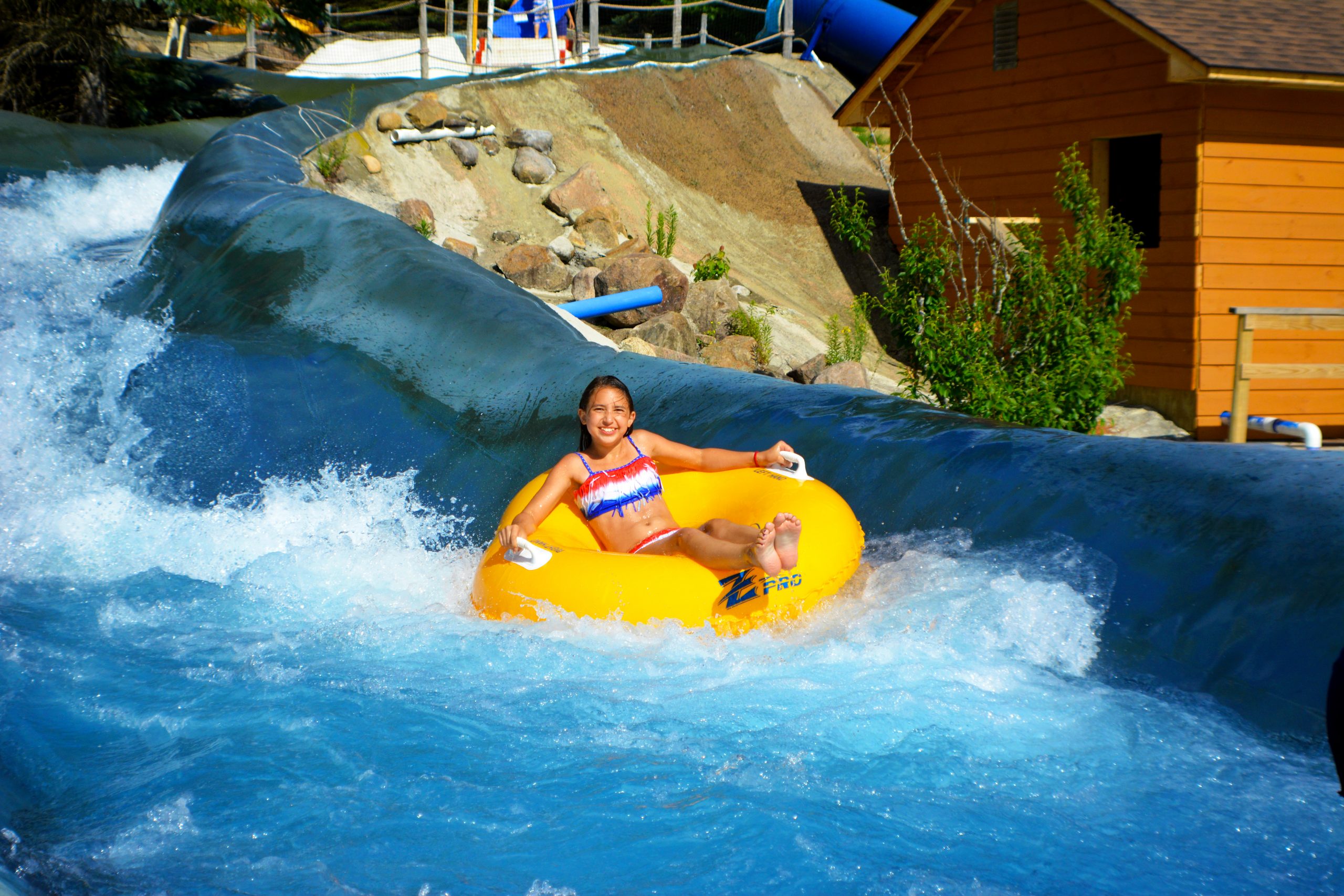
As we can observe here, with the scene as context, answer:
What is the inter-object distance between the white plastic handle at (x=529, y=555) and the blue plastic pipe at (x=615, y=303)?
4.86m

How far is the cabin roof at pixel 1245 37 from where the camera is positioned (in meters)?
8.25

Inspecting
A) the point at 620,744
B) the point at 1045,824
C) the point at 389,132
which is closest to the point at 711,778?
the point at 620,744

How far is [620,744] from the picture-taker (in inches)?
112

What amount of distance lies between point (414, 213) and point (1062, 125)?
6.47 metres

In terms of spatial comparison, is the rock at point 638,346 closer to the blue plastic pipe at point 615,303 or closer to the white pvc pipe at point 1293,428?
the blue plastic pipe at point 615,303

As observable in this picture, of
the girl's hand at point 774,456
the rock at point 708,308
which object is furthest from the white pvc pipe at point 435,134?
the girl's hand at point 774,456

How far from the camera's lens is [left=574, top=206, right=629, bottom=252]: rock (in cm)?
1162

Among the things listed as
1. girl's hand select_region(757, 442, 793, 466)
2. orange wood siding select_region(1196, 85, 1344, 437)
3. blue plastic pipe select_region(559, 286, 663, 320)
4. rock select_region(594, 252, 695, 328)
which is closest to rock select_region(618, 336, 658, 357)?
blue plastic pipe select_region(559, 286, 663, 320)

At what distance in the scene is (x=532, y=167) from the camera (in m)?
12.5

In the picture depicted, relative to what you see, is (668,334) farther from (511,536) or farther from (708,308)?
(511,536)

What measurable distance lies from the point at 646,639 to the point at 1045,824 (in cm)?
139

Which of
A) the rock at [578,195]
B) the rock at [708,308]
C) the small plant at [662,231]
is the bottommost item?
the rock at [708,308]

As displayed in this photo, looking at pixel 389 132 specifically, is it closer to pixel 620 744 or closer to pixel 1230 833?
pixel 620 744

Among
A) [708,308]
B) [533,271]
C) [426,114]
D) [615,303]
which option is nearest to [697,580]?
[615,303]
